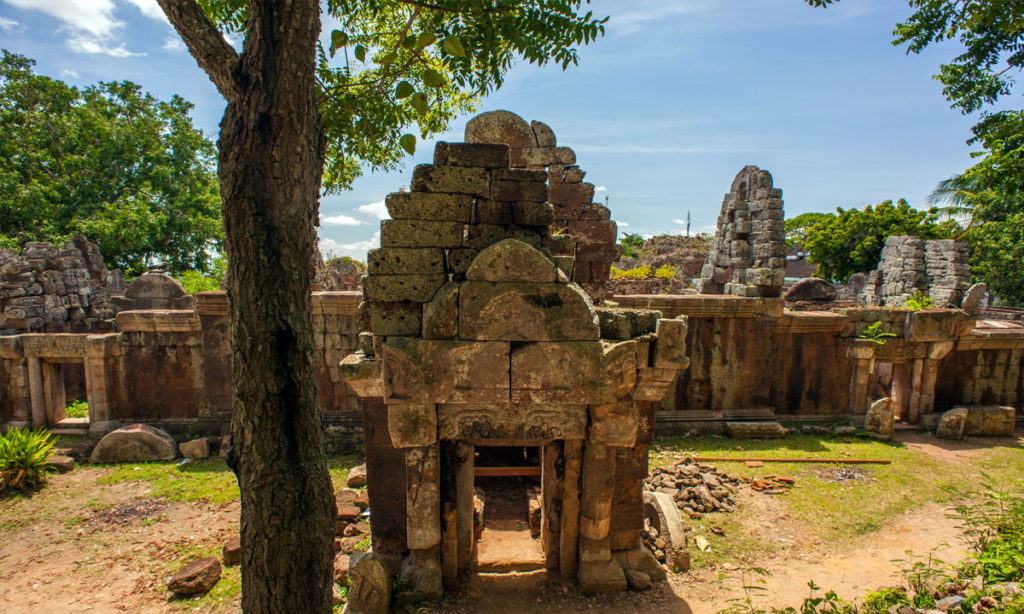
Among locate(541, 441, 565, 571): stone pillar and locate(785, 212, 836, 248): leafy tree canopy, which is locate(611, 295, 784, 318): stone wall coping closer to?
locate(541, 441, 565, 571): stone pillar

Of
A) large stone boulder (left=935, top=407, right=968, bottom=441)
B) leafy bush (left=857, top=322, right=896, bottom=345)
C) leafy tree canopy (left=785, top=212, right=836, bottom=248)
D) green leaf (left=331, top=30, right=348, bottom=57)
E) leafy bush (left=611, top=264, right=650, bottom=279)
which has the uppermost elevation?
leafy tree canopy (left=785, top=212, right=836, bottom=248)

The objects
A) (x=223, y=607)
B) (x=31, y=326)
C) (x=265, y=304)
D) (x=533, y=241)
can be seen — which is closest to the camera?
(x=265, y=304)

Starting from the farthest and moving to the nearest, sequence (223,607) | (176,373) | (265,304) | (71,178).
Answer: (71,178) → (176,373) → (223,607) → (265,304)

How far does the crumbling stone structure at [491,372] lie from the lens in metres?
4.51

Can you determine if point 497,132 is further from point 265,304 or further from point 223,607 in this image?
point 223,607

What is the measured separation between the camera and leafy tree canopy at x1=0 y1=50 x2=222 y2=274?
1983 centimetres

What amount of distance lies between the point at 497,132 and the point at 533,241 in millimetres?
3471

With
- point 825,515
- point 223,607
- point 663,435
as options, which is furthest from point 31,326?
point 825,515

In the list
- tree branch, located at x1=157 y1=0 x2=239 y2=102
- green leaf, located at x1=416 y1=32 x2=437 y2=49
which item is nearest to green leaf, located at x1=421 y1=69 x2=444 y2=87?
green leaf, located at x1=416 y1=32 x2=437 y2=49

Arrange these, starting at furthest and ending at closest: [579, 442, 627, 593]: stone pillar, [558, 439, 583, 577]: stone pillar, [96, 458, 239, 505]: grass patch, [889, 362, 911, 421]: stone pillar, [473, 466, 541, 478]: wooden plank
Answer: [889, 362, 911, 421]: stone pillar
[96, 458, 239, 505]: grass patch
[473, 466, 541, 478]: wooden plank
[558, 439, 583, 577]: stone pillar
[579, 442, 627, 593]: stone pillar

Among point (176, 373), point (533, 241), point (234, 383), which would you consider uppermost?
point (533, 241)

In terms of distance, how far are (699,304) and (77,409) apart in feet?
45.8

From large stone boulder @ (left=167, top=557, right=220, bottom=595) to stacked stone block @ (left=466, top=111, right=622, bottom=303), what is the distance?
5.90 meters

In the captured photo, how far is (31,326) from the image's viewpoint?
40.3 ft
